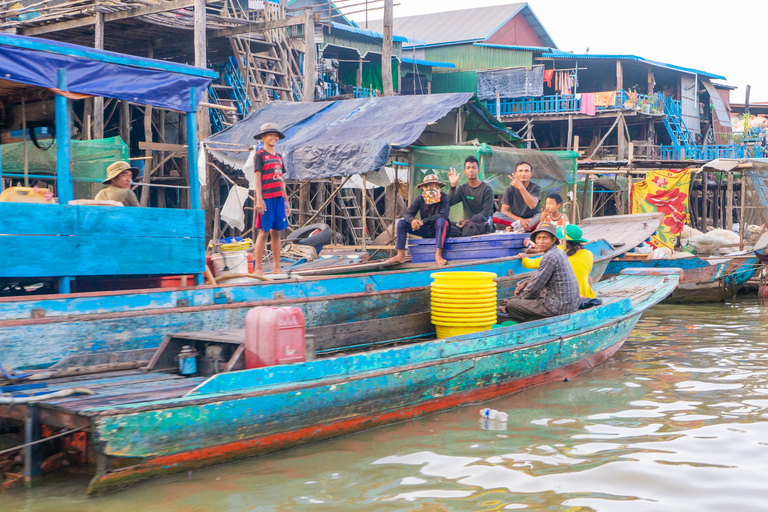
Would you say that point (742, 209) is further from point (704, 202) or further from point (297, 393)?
point (297, 393)

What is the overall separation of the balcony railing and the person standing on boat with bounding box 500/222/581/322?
19001 millimetres

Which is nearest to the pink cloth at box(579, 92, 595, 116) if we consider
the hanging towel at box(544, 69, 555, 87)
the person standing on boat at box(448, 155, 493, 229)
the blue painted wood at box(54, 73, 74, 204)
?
the hanging towel at box(544, 69, 555, 87)

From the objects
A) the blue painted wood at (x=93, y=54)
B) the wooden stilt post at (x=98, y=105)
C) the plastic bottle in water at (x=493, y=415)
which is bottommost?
the plastic bottle in water at (x=493, y=415)

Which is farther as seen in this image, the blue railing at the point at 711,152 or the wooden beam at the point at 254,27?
the blue railing at the point at 711,152

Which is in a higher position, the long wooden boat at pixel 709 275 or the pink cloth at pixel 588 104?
the pink cloth at pixel 588 104

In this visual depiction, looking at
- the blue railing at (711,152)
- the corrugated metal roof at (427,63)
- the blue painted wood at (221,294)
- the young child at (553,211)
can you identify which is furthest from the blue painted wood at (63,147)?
the blue railing at (711,152)

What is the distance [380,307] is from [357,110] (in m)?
7.44

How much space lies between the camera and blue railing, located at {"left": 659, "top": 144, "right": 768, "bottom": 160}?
24375 millimetres

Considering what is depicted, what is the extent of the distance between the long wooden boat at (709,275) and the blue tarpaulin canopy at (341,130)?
4550 mm

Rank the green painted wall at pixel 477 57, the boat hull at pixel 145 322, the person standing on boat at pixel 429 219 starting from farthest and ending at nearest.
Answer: the green painted wall at pixel 477 57 < the person standing on boat at pixel 429 219 < the boat hull at pixel 145 322

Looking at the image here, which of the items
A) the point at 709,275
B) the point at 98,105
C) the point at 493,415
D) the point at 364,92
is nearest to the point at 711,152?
the point at 364,92

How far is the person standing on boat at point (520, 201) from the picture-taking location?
29.0 ft

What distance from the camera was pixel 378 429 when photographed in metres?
4.80

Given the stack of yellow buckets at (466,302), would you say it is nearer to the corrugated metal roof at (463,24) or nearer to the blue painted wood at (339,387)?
the blue painted wood at (339,387)
